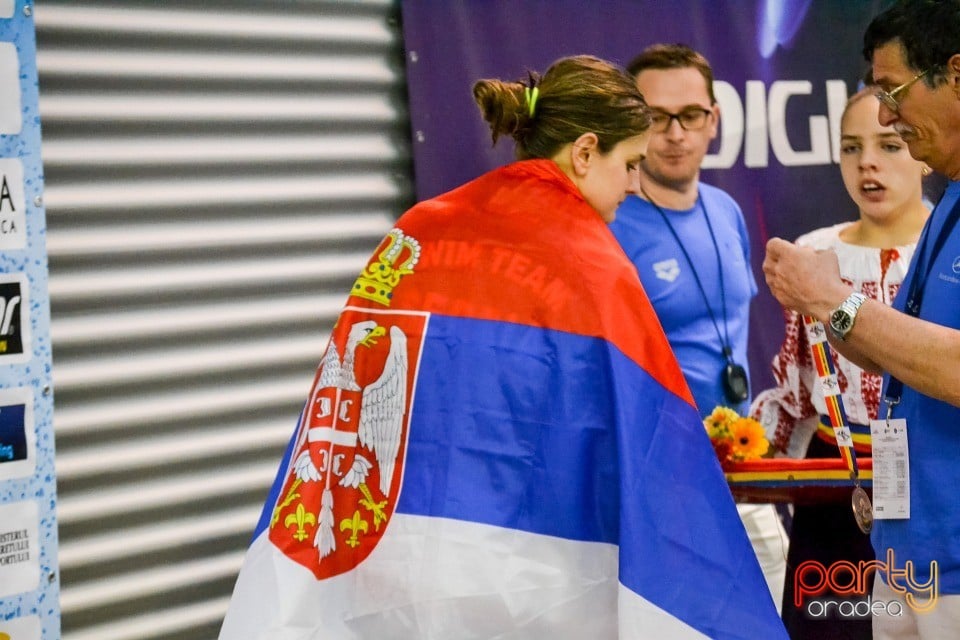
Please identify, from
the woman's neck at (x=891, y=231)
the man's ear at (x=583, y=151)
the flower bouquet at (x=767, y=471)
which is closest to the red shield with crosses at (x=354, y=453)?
the man's ear at (x=583, y=151)

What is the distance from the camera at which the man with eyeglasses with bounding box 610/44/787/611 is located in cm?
378

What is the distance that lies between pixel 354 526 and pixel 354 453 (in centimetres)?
16

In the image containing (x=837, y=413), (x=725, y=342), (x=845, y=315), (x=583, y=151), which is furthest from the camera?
(x=725, y=342)

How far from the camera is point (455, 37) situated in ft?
13.0

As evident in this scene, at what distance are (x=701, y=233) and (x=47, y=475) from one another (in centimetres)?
217

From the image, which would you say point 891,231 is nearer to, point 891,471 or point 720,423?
point 720,423

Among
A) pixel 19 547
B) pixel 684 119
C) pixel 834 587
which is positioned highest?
pixel 684 119

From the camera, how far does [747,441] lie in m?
3.19

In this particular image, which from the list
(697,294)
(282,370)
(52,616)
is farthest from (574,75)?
(52,616)

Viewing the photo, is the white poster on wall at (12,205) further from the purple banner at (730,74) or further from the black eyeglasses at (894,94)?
the black eyeglasses at (894,94)

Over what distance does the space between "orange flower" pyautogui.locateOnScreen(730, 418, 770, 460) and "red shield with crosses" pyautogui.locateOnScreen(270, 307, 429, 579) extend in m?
1.05

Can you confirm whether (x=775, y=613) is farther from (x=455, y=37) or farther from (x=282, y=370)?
(x=455, y=37)

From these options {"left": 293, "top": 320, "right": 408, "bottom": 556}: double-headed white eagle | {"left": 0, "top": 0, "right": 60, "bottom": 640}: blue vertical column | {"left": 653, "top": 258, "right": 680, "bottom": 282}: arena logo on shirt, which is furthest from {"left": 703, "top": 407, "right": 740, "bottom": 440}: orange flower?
{"left": 0, "top": 0, "right": 60, "bottom": 640}: blue vertical column

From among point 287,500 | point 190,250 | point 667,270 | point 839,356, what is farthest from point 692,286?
point 287,500
